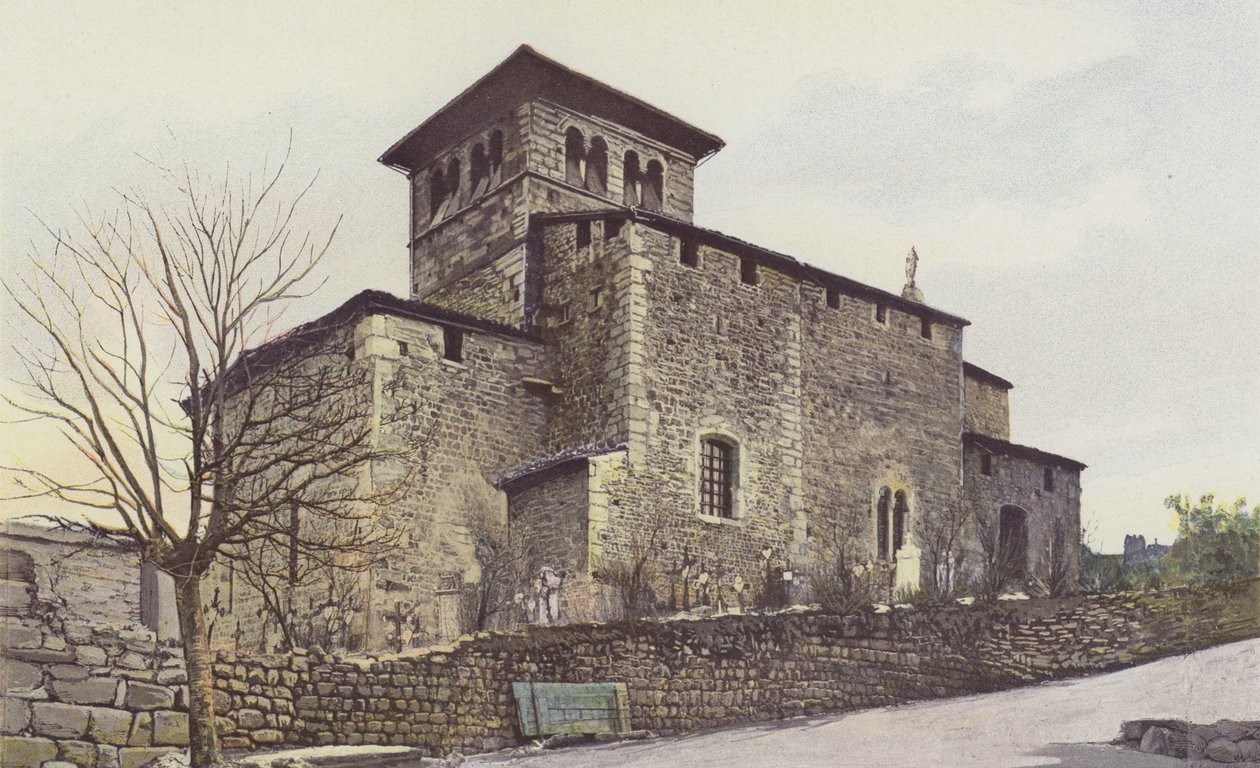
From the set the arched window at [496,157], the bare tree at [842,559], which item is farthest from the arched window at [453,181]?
the bare tree at [842,559]

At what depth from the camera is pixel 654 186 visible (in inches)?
984

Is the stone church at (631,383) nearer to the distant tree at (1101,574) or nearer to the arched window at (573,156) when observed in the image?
the arched window at (573,156)

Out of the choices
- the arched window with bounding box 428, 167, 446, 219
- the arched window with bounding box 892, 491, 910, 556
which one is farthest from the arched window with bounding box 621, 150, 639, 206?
the arched window with bounding box 892, 491, 910, 556

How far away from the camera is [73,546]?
1360cm

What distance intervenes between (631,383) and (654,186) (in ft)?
20.7

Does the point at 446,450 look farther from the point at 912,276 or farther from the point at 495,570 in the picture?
the point at 912,276

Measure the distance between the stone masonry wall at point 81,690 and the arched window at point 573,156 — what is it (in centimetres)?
1383

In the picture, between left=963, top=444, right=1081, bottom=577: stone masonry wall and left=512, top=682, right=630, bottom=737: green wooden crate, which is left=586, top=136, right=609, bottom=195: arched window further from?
left=512, top=682, right=630, bottom=737: green wooden crate

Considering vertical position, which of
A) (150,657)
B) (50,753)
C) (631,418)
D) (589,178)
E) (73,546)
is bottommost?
(50,753)

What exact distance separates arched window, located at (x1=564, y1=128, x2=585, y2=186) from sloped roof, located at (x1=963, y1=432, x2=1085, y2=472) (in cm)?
868

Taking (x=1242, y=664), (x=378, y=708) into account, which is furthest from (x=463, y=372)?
(x=1242, y=664)

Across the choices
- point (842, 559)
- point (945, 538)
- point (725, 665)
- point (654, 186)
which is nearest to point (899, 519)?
point (945, 538)

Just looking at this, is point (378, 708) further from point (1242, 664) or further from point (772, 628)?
point (1242, 664)

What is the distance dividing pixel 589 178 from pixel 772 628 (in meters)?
11.3
